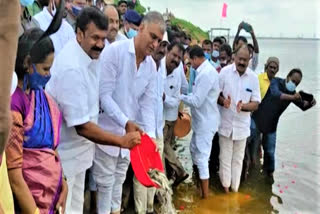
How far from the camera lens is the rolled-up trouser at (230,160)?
261 inches

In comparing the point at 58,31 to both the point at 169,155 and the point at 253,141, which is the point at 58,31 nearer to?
the point at 169,155

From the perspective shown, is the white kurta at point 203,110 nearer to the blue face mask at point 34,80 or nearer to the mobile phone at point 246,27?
the mobile phone at point 246,27

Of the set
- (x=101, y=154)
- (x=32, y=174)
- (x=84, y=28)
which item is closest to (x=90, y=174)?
(x=101, y=154)

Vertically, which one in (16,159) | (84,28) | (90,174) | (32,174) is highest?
(84,28)

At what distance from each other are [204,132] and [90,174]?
2.18 m

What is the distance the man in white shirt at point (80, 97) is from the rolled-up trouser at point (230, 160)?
10.7ft

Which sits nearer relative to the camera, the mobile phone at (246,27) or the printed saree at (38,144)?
the printed saree at (38,144)

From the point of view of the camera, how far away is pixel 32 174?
253 centimetres

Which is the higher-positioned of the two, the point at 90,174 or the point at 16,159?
the point at 16,159

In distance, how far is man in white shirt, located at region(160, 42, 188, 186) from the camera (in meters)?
5.87

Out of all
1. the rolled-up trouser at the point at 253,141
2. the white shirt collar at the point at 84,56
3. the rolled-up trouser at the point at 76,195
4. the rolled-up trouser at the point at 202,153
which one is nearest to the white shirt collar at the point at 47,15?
the white shirt collar at the point at 84,56

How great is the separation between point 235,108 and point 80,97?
11.8 ft

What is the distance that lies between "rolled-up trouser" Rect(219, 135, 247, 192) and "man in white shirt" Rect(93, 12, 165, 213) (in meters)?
2.52

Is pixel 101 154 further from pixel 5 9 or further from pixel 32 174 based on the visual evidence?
pixel 5 9
